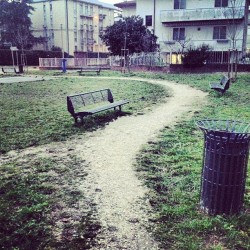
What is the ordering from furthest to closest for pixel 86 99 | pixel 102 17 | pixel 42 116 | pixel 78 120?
pixel 102 17
pixel 42 116
pixel 86 99
pixel 78 120

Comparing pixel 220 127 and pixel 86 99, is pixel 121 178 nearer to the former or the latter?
pixel 220 127

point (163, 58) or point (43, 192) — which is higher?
point (163, 58)

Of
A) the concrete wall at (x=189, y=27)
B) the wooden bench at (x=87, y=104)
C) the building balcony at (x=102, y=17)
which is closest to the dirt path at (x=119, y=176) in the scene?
the wooden bench at (x=87, y=104)

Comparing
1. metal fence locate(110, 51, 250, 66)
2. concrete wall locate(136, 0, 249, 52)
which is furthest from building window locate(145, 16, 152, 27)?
metal fence locate(110, 51, 250, 66)

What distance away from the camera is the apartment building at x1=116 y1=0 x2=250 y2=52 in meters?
31.1

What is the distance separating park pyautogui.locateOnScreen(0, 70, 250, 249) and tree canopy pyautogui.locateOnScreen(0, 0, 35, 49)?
44.5 m

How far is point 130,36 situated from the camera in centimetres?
3148

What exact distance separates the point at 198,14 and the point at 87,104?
27.3 metres

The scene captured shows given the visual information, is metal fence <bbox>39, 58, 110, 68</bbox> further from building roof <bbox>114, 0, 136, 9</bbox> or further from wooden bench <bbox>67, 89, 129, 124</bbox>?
wooden bench <bbox>67, 89, 129, 124</bbox>

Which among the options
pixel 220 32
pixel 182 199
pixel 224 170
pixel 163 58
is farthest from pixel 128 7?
pixel 224 170

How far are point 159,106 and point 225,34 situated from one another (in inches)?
998

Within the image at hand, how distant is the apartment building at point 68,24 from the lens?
167 ft

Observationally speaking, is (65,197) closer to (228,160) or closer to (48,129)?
(228,160)

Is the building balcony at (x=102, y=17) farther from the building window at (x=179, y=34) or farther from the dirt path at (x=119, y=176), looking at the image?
the dirt path at (x=119, y=176)
